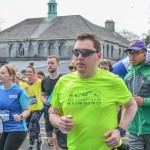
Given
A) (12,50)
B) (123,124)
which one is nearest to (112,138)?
(123,124)

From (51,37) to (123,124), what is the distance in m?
72.6

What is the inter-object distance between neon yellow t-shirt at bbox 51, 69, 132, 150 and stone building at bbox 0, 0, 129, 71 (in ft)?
217

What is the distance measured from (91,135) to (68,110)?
0.31 metres

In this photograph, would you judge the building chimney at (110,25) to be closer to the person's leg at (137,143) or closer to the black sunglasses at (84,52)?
the person's leg at (137,143)

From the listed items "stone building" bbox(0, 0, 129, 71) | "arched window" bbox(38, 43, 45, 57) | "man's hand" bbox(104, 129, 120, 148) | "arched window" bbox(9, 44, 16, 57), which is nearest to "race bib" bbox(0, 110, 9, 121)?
"man's hand" bbox(104, 129, 120, 148)

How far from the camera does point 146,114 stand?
5668mm

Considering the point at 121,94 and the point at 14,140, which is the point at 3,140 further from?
the point at 121,94

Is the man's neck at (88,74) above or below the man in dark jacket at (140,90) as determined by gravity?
above

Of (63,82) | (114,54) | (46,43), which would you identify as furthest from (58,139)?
(114,54)

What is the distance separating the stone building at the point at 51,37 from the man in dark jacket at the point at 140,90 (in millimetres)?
64570

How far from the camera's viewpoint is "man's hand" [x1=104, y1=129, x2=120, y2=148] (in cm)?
376

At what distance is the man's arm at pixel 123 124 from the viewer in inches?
148

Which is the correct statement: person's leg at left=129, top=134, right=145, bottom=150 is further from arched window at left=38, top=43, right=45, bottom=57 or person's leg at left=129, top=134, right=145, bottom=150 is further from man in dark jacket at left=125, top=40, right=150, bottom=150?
arched window at left=38, top=43, right=45, bottom=57

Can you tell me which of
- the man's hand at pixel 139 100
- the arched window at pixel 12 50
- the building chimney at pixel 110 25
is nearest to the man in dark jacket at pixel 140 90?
the man's hand at pixel 139 100
